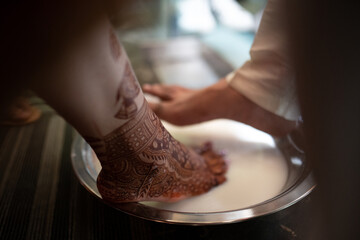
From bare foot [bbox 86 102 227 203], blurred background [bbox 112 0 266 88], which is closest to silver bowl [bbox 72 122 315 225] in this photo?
bare foot [bbox 86 102 227 203]

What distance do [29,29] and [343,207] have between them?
45 cm

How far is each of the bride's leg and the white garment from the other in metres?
0.22

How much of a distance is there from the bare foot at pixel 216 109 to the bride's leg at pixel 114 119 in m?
0.20

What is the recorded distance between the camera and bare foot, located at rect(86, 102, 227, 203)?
40 cm

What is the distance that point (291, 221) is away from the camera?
0.51 metres

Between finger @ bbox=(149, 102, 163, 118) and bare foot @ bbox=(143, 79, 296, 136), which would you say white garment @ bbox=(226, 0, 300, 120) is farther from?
finger @ bbox=(149, 102, 163, 118)

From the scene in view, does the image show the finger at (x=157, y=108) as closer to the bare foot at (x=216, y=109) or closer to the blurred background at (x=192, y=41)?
the bare foot at (x=216, y=109)

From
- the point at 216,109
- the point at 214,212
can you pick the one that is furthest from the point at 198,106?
the point at 214,212

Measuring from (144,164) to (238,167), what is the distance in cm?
34

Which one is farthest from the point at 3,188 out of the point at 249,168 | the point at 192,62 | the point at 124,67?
the point at 192,62

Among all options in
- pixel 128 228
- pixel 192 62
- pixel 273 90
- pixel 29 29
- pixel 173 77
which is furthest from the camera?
pixel 192 62

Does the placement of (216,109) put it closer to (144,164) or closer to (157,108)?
(157,108)

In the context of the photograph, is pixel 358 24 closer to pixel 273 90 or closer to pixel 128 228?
pixel 273 90

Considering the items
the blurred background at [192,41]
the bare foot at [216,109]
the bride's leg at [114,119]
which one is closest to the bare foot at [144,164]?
the bride's leg at [114,119]
